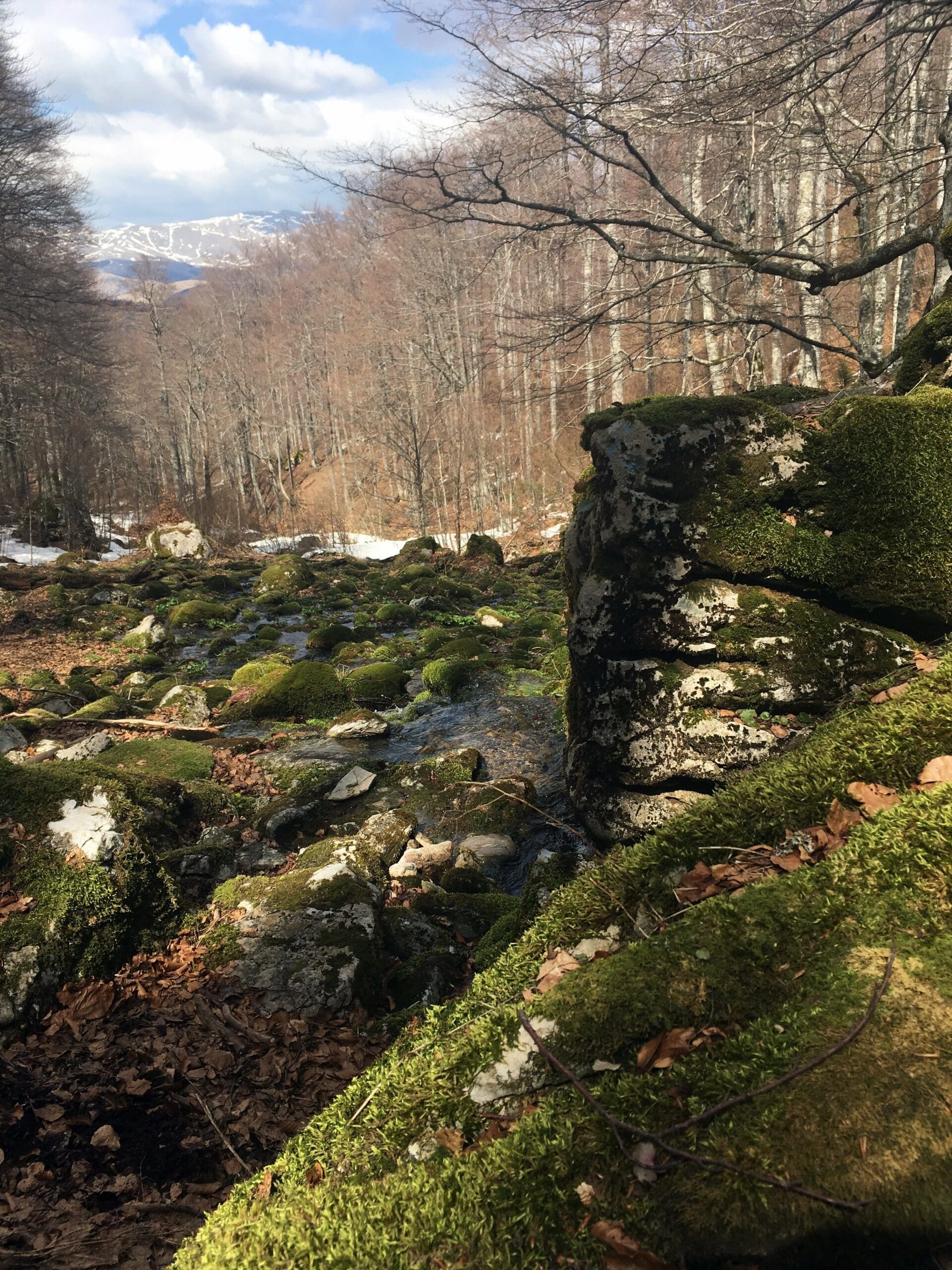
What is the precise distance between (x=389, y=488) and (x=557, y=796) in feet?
110

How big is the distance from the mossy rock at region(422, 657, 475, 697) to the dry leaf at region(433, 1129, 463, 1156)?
333 inches

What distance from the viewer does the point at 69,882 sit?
11.6 feet

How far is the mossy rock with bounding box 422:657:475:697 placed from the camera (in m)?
9.99

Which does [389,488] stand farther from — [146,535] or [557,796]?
[557,796]

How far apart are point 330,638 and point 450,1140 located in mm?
11666

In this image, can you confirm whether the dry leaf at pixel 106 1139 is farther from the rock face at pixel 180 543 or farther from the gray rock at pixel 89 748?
the rock face at pixel 180 543

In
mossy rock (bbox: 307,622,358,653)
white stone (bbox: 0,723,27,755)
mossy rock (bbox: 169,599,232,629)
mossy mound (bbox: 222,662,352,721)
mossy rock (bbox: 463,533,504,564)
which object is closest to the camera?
white stone (bbox: 0,723,27,755)

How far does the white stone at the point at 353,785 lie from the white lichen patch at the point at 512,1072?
5.75 meters

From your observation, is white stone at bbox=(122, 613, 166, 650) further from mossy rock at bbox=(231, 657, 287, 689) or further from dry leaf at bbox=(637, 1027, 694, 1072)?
dry leaf at bbox=(637, 1027, 694, 1072)

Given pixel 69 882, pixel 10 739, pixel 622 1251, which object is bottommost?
pixel 10 739

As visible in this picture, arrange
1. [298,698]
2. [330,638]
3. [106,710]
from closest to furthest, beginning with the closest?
1. [106,710]
2. [298,698]
3. [330,638]

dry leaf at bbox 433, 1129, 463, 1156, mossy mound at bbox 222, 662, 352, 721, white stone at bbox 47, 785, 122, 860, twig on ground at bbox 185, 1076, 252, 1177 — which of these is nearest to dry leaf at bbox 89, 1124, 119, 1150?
twig on ground at bbox 185, 1076, 252, 1177

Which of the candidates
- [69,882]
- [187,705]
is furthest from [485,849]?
[187,705]

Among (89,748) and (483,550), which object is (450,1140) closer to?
(89,748)
